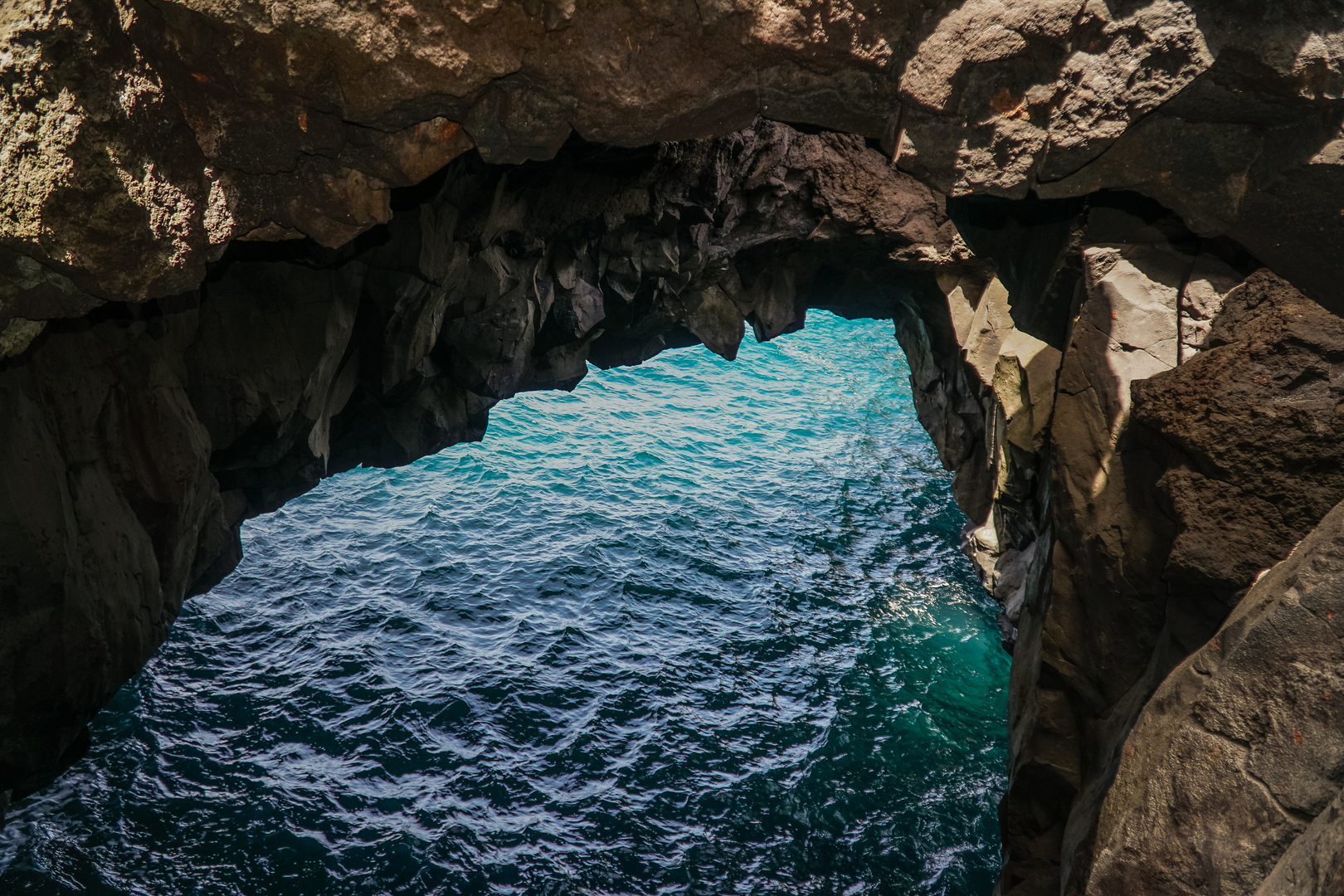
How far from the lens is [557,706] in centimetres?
1299

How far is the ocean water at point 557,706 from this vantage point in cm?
999

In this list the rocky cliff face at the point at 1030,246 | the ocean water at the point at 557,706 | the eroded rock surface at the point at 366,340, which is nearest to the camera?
the rocky cliff face at the point at 1030,246

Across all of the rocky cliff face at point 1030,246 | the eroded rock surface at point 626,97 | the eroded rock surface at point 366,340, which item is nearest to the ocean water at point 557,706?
the eroded rock surface at point 366,340

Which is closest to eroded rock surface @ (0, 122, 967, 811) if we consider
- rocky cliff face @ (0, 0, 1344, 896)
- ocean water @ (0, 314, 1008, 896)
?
rocky cliff face @ (0, 0, 1344, 896)

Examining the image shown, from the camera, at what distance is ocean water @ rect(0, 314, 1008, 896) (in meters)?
9.99

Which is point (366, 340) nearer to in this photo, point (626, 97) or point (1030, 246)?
point (626, 97)

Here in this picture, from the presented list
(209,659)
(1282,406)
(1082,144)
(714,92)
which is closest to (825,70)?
(714,92)

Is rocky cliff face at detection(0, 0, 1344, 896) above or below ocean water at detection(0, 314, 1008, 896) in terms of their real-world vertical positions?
above

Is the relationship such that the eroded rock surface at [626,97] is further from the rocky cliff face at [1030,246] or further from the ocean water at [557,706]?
the ocean water at [557,706]

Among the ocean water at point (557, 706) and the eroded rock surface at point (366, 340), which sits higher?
the eroded rock surface at point (366, 340)

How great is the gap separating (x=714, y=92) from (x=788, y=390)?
25899 millimetres

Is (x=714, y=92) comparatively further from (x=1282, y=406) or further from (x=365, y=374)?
(x=365, y=374)

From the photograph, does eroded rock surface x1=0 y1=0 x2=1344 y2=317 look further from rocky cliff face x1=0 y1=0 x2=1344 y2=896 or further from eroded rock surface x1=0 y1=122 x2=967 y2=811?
eroded rock surface x1=0 y1=122 x2=967 y2=811

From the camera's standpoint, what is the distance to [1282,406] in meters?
4.45
